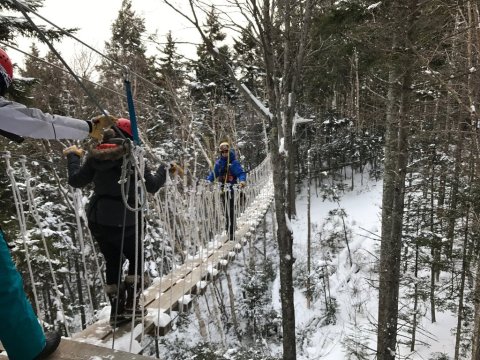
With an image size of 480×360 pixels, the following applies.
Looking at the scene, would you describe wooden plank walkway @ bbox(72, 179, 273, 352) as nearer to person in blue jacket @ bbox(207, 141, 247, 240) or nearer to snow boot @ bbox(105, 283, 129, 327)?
snow boot @ bbox(105, 283, 129, 327)

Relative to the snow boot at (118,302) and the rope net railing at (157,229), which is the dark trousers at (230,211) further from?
the snow boot at (118,302)

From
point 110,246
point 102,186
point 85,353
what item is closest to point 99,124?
point 102,186

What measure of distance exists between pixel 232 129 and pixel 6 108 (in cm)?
1165

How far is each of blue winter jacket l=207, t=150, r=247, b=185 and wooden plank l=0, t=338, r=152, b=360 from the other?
3341 mm

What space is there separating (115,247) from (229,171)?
2780 mm

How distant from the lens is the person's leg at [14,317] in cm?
107

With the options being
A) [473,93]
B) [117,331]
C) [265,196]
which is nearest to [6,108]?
[117,331]

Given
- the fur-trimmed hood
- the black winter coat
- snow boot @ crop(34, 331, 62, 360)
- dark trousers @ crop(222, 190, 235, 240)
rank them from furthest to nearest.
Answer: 1. dark trousers @ crop(222, 190, 235, 240)
2. the black winter coat
3. the fur-trimmed hood
4. snow boot @ crop(34, 331, 62, 360)

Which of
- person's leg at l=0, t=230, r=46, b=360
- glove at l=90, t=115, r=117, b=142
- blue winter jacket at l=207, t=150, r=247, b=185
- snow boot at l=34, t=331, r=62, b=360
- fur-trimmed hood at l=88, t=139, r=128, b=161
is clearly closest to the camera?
person's leg at l=0, t=230, r=46, b=360

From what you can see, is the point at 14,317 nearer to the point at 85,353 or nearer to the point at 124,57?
the point at 85,353

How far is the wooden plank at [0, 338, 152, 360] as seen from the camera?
48.9 inches

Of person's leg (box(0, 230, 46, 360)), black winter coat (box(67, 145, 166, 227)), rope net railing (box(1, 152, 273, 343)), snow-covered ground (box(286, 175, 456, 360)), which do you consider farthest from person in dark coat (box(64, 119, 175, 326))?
snow-covered ground (box(286, 175, 456, 360))

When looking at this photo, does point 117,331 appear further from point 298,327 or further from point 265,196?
point 298,327

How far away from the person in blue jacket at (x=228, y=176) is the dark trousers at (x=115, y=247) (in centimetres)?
242
